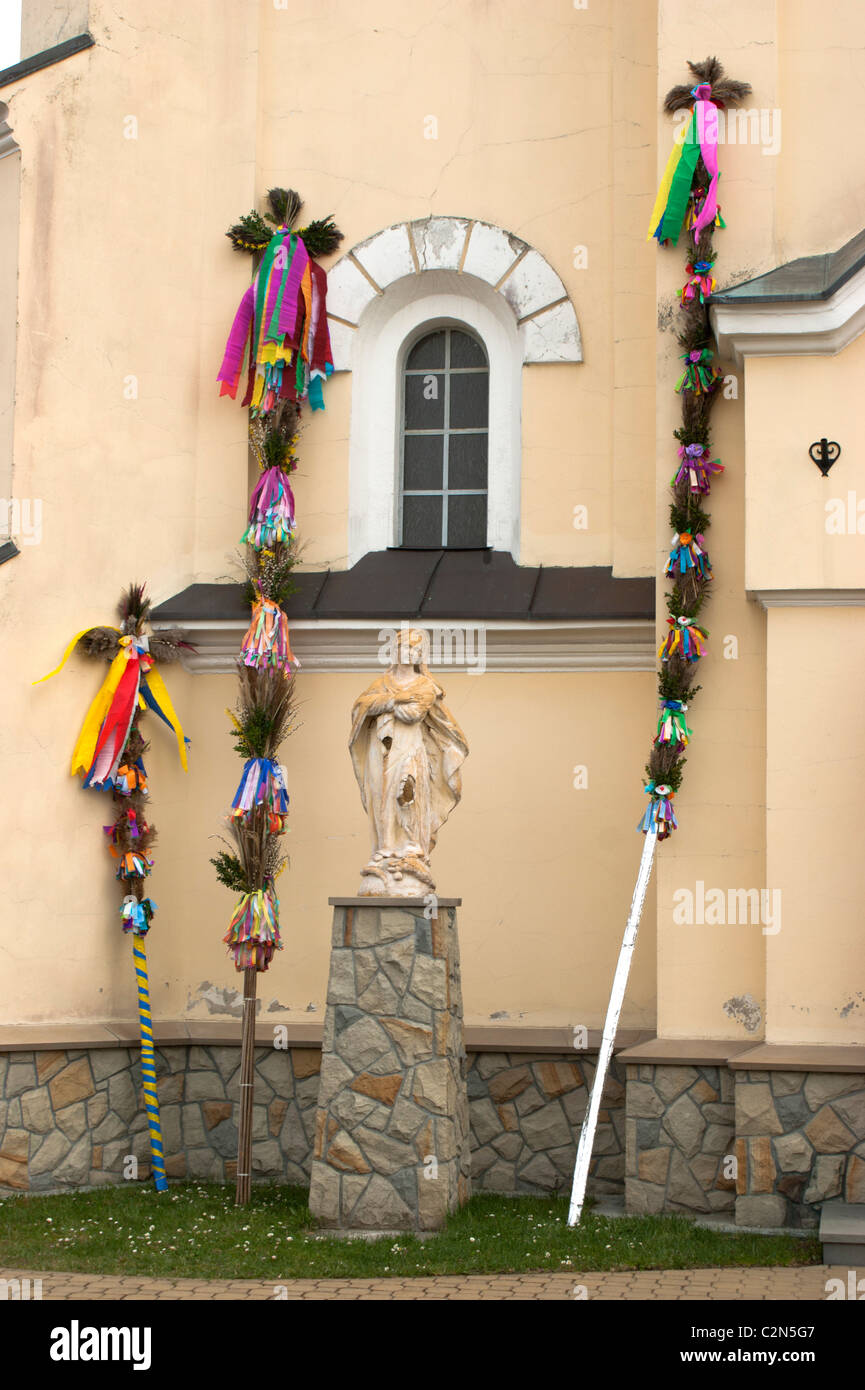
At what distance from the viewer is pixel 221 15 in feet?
40.9

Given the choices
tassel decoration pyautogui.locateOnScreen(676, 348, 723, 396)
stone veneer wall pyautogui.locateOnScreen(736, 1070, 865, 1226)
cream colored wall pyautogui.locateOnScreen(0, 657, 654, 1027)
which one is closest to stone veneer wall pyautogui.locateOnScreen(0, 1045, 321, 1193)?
cream colored wall pyautogui.locateOnScreen(0, 657, 654, 1027)

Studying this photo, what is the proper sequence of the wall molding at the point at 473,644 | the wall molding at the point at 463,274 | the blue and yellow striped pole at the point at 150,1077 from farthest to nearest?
the wall molding at the point at 463,274, the wall molding at the point at 473,644, the blue and yellow striped pole at the point at 150,1077

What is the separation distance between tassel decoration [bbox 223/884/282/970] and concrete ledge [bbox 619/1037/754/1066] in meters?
2.34

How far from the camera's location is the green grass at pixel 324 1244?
27.9 ft

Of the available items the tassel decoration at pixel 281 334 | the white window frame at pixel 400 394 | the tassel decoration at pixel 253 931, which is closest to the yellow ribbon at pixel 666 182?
the white window frame at pixel 400 394

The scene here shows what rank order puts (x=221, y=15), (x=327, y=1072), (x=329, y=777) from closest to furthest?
1. (x=327, y=1072)
2. (x=329, y=777)
3. (x=221, y=15)

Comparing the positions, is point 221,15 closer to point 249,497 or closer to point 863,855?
point 249,497

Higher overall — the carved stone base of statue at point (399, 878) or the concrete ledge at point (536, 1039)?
the carved stone base of statue at point (399, 878)

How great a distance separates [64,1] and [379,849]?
22.0 ft

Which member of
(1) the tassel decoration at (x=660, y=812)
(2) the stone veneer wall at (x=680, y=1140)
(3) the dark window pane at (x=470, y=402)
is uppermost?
(3) the dark window pane at (x=470, y=402)

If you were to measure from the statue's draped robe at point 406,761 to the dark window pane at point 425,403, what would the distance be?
301 cm

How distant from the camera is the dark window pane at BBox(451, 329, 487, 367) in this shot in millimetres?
12391

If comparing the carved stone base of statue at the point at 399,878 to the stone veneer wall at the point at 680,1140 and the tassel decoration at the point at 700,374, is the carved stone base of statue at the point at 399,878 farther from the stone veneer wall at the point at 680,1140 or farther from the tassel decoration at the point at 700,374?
the tassel decoration at the point at 700,374

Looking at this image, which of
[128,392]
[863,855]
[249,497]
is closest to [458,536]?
[249,497]
